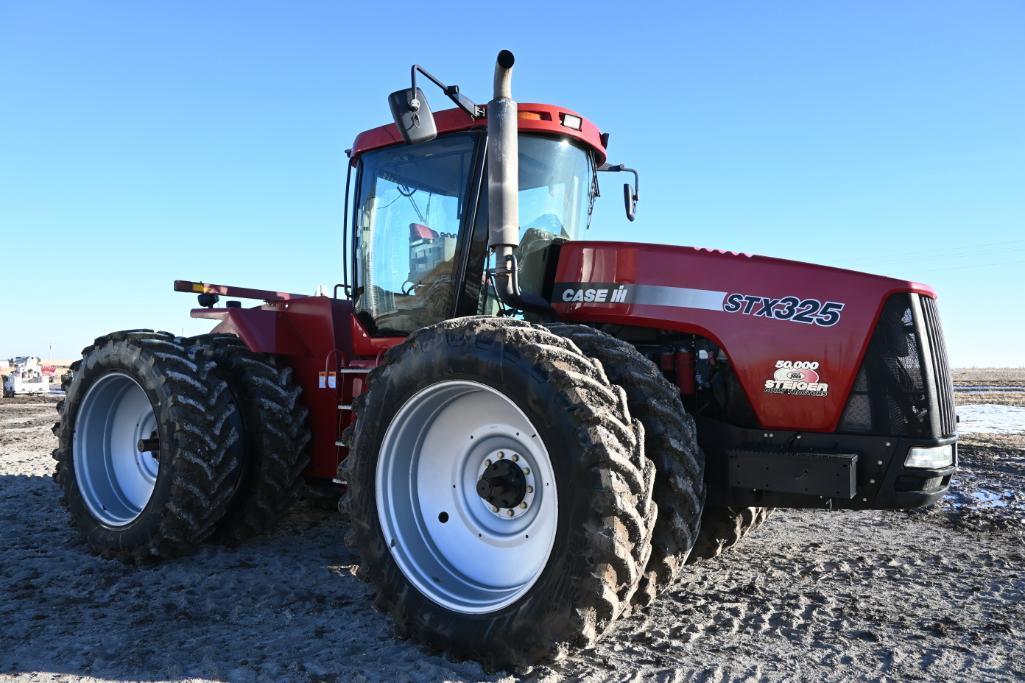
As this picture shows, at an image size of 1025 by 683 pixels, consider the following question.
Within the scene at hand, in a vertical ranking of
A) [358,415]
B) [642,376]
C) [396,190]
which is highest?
[396,190]

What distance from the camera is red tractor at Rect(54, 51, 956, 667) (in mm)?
3020

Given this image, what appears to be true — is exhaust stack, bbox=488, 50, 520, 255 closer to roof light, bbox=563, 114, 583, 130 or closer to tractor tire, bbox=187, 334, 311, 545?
roof light, bbox=563, 114, 583, 130

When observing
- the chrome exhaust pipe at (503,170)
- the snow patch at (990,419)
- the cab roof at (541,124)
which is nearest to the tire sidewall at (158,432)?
the cab roof at (541,124)

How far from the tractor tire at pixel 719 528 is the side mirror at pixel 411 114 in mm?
2437

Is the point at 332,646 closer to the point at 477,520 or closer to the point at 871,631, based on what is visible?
the point at 477,520

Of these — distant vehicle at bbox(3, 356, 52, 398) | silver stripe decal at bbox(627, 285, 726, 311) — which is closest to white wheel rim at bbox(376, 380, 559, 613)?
silver stripe decal at bbox(627, 285, 726, 311)

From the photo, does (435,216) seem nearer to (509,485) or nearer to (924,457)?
(509,485)

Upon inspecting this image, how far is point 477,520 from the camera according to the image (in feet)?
11.9

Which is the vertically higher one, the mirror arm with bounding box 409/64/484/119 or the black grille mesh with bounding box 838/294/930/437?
the mirror arm with bounding box 409/64/484/119

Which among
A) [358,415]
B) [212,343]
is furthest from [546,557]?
[212,343]

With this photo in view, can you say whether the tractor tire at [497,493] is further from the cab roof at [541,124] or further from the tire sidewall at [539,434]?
the cab roof at [541,124]

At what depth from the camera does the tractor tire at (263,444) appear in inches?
191

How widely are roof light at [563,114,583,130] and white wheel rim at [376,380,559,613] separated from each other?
5.99 ft

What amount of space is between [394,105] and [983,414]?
54.0ft
